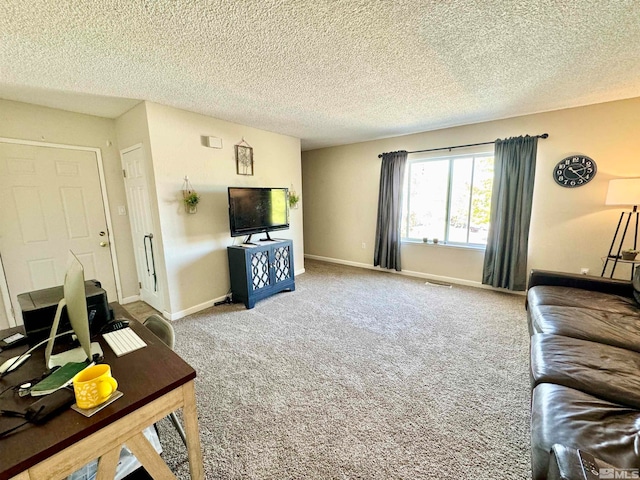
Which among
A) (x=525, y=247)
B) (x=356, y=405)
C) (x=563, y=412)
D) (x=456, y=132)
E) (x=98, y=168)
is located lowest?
(x=356, y=405)

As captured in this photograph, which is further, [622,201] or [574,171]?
[574,171]

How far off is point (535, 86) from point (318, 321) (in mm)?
3225

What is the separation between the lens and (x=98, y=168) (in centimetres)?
321

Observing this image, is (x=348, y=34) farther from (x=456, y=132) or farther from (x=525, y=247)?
(x=525, y=247)

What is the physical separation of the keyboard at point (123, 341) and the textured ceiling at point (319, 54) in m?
1.70

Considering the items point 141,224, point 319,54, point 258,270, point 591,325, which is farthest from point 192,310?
point 591,325

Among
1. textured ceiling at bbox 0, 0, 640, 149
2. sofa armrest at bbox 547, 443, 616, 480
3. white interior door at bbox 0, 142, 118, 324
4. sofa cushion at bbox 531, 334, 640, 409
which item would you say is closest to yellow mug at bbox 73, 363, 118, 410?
sofa armrest at bbox 547, 443, 616, 480

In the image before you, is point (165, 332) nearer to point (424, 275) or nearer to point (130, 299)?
point (130, 299)

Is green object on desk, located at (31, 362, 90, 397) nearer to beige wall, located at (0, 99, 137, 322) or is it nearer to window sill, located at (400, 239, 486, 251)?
beige wall, located at (0, 99, 137, 322)

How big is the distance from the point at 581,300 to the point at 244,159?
3.99m

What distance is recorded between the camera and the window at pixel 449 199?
388 centimetres

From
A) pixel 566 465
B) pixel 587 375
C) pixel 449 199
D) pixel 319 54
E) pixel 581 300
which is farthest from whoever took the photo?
pixel 449 199

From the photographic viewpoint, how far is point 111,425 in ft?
2.69

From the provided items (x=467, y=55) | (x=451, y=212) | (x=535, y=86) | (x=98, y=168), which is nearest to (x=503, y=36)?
(x=467, y=55)
